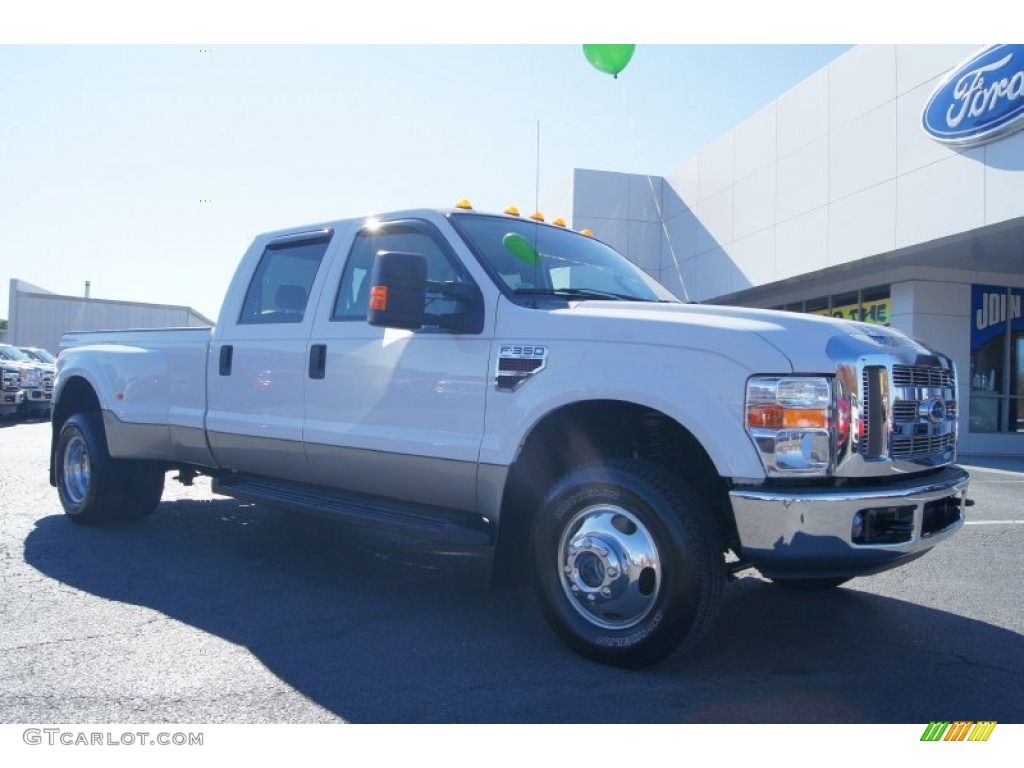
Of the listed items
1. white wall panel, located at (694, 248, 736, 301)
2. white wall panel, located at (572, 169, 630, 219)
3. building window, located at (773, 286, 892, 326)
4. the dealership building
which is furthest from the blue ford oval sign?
white wall panel, located at (572, 169, 630, 219)

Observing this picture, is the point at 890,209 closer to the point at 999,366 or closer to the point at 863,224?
the point at 863,224

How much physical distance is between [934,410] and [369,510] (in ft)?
8.84

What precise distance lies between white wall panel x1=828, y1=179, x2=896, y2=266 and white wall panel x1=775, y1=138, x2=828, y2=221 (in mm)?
607

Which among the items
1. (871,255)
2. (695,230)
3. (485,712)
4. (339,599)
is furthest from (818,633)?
(695,230)

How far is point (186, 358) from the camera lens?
212 inches

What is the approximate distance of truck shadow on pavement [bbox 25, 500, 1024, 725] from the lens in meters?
2.96

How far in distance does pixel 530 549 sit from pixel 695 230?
59.4 ft

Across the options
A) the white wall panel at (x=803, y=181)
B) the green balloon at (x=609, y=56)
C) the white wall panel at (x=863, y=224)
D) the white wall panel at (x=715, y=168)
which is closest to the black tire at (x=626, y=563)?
the green balloon at (x=609, y=56)

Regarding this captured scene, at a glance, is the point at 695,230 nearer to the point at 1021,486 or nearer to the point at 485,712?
the point at 1021,486

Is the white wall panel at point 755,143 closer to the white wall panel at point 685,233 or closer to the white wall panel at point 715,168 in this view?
the white wall panel at point 715,168

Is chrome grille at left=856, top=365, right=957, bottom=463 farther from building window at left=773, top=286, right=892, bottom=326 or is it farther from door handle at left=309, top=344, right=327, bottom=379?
building window at left=773, top=286, right=892, bottom=326

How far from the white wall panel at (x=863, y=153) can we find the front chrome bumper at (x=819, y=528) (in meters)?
12.8

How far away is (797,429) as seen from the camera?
2.99 m

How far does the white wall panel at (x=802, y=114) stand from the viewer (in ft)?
51.9
